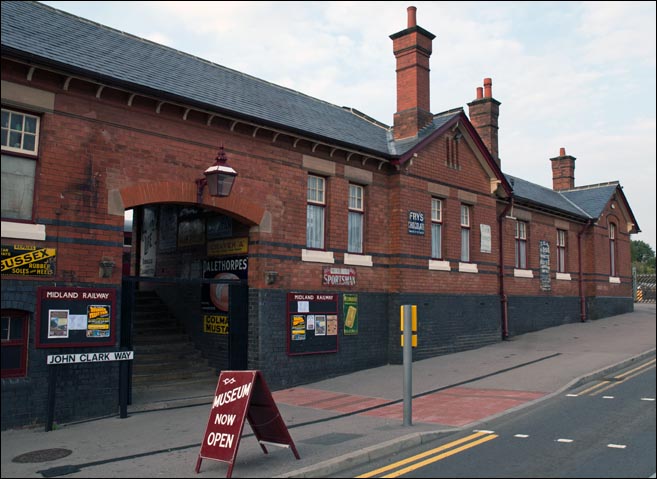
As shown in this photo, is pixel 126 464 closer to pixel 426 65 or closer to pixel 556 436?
pixel 556 436

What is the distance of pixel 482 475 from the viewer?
6.84 metres

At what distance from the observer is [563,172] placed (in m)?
32.9

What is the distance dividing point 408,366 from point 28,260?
652 centimetres

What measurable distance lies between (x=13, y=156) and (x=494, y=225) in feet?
50.6

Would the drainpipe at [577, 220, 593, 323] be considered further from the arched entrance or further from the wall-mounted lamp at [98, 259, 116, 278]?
the wall-mounted lamp at [98, 259, 116, 278]

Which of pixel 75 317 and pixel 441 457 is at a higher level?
pixel 75 317

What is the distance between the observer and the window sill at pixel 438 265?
17.6 metres

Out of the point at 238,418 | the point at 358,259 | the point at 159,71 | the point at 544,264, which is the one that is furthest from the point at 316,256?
the point at 544,264

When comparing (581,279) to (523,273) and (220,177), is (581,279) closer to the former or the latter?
(523,273)

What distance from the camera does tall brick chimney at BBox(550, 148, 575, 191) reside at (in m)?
32.7

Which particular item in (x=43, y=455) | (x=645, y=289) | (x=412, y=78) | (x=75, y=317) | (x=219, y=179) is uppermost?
(x=412, y=78)

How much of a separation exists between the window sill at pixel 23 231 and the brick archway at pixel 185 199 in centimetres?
170

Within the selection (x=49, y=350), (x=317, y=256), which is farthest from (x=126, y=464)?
(x=317, y=256)

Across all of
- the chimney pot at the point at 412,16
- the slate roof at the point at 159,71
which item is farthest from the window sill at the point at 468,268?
the chimney pot at the point at 412,16
